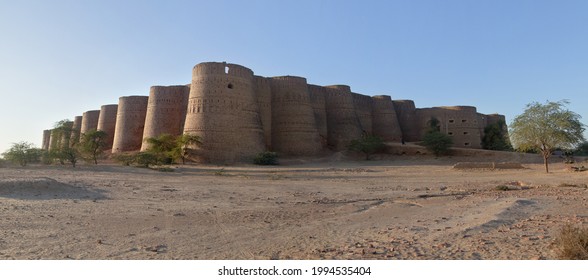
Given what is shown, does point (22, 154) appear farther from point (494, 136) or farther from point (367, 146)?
point (494, 136)

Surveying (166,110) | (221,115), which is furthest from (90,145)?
(221,115)

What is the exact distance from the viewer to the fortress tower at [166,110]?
99.8 ft

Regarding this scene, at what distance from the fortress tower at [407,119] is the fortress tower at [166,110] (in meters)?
22.3

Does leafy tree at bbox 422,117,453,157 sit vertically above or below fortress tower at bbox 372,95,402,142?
below

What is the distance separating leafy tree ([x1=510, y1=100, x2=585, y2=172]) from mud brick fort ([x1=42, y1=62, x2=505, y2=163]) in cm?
1430

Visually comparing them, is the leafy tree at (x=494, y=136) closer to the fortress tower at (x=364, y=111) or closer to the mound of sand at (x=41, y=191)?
the fortress tower at (x=364, y=111)

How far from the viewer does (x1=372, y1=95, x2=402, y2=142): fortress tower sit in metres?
39.8

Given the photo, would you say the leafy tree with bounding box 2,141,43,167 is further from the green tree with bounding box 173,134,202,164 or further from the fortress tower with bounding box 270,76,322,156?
the fortress tower with bounding box 270,76,322,156

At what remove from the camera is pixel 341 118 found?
35938 mm

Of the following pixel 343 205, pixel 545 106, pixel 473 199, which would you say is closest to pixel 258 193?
pixel 343 205

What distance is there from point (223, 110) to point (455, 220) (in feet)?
68.8

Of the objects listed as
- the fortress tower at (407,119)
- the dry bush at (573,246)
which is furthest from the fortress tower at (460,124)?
the dry bush at (573,246)

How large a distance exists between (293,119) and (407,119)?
1644 cm

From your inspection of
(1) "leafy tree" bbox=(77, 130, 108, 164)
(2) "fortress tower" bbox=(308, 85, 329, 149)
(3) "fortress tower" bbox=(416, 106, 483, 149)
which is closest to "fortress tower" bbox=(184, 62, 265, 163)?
(1) "leafy tree" bbox=(77, 130, 108, 164)
